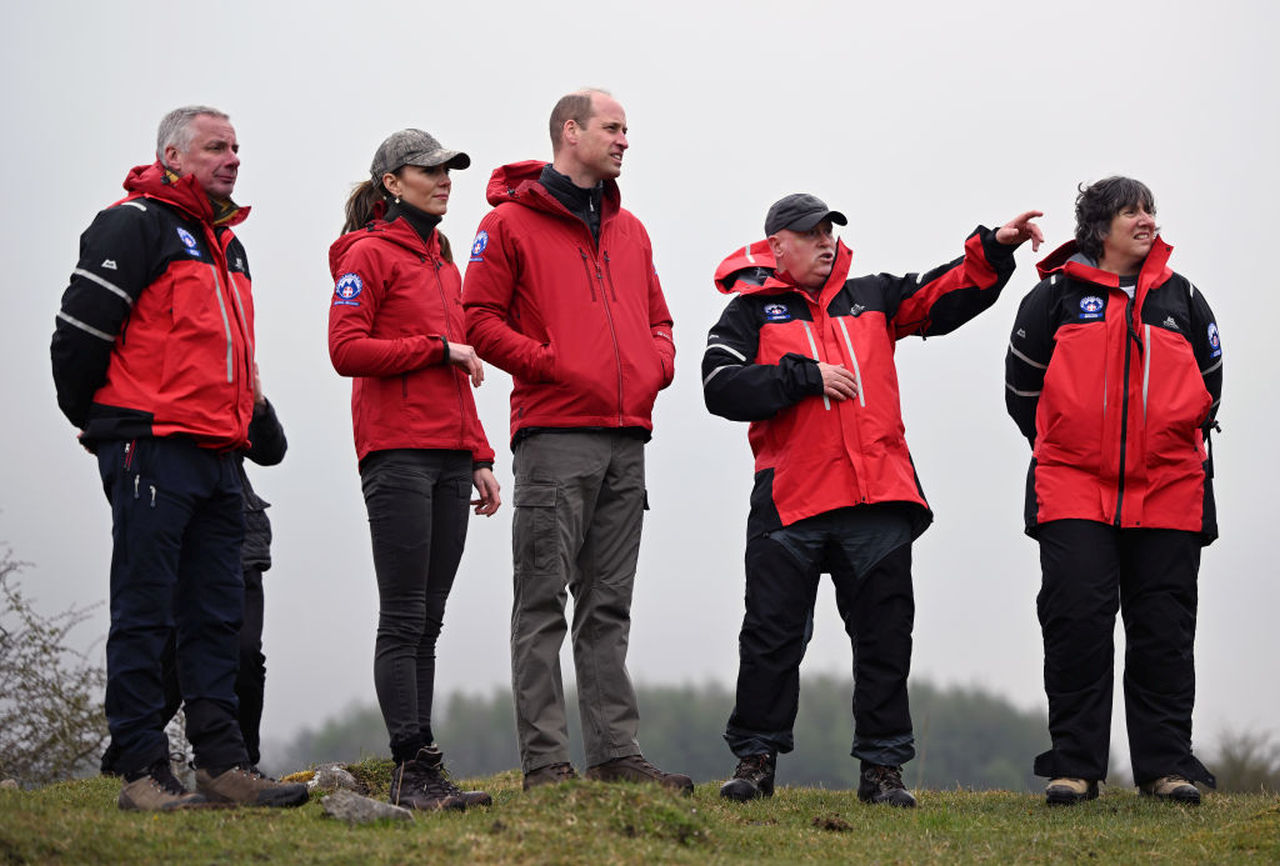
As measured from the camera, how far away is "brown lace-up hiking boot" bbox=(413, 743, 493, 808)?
18.9 feet

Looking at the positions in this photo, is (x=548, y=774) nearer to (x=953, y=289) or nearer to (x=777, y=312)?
(x=777, y=312)

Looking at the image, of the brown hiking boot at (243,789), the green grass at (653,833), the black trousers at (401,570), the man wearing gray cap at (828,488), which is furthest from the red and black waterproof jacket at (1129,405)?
the brown hiking boot at (243,789)

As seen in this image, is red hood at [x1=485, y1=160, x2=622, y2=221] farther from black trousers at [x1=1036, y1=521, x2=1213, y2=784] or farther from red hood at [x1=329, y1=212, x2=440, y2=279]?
black trousers at [x1=1036, y1=521, x2=1213, y2=784]

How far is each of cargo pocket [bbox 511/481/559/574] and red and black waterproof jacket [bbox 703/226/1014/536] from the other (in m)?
1.12

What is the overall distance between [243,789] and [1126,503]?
4.04 metres

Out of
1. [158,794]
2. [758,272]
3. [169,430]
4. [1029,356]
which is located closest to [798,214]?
[758,272]

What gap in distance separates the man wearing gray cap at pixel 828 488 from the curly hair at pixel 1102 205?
1.23 feet

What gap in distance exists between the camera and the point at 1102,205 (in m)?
6.85

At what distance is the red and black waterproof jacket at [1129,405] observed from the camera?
21.7ft

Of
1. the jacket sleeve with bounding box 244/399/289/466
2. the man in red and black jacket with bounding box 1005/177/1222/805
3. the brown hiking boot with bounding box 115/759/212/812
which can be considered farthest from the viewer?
the jacket sleeve with bounding box 244/399/289/466

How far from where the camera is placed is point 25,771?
10008mm

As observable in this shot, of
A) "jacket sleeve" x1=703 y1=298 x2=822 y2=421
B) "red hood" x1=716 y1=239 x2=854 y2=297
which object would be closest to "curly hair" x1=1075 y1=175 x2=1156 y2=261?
"red hood" x1=716 y1=239 x2=854 y2=297

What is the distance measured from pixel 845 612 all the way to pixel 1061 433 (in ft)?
4.28

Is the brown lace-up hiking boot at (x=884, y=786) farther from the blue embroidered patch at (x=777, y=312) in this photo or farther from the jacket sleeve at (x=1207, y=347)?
the jacket sleeve at (x=1207, y=347)
